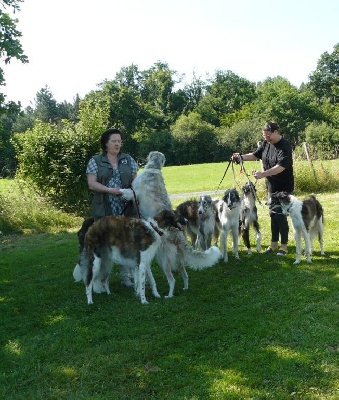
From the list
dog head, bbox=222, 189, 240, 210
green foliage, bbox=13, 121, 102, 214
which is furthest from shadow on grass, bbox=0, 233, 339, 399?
green foliage, bbox=13, 121, 102, 214

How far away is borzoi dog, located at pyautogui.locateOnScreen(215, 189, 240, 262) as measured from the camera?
790cm

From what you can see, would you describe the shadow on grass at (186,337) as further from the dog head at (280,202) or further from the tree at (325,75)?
the tree at (325,75)

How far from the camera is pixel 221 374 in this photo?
4.10 meters

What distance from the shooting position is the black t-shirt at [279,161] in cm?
761

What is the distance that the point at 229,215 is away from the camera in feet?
26.3

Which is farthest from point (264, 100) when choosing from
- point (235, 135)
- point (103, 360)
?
point (103, 360)

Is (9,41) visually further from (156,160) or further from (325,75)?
(325,75)

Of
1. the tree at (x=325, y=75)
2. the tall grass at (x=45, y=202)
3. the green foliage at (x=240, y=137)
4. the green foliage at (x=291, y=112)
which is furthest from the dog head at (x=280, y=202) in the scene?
the tree at (x=325, y=75)

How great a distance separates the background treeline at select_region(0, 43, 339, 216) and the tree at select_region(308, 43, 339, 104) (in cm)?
17

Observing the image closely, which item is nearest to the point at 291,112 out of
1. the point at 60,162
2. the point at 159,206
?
the point at 60,162

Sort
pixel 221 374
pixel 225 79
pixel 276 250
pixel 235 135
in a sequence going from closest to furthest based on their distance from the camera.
Result: pixel 221 374, pixel 276 250, pixel 235 135, pixel 225 79

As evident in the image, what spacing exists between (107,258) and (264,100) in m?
64.4

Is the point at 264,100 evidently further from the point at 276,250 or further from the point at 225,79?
the point at 276,250

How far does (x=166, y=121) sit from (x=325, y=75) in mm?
28794
